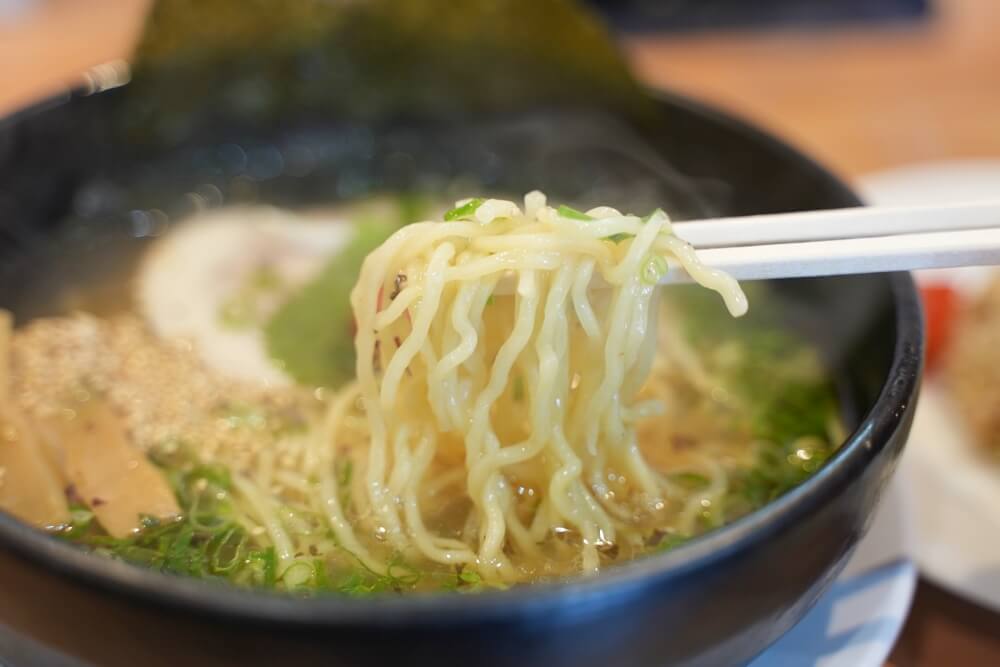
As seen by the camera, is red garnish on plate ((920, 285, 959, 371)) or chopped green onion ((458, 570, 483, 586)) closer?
chopped green onion ((458, 570, 483, 586))

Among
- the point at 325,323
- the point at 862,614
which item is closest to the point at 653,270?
the point at 862,614

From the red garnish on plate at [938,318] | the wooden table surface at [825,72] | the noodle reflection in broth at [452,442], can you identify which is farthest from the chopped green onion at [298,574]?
the wooden table surface at [825,72]

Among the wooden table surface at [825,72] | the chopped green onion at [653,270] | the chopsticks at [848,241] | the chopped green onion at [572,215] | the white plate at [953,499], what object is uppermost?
the chopped green onion at [572,215]

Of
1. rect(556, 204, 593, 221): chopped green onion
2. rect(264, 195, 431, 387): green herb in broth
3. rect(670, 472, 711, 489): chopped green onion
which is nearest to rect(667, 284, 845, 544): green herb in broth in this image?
rect(670, 472, 711, 489): chopped green onion

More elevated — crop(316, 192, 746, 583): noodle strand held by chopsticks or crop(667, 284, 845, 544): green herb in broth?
crop(316, 192, 746, 583): noodle strand held by chopsticks

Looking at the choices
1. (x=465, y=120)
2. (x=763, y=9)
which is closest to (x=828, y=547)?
(x=465, y=120)

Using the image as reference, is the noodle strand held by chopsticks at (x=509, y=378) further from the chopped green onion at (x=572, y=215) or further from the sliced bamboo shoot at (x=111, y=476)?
the sliced bamboo shoot at (x=111, y=476)

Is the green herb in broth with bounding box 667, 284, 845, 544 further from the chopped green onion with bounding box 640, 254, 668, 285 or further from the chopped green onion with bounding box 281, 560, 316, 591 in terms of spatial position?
the chopped green onion with bounding box 281, 560, 316, 591
